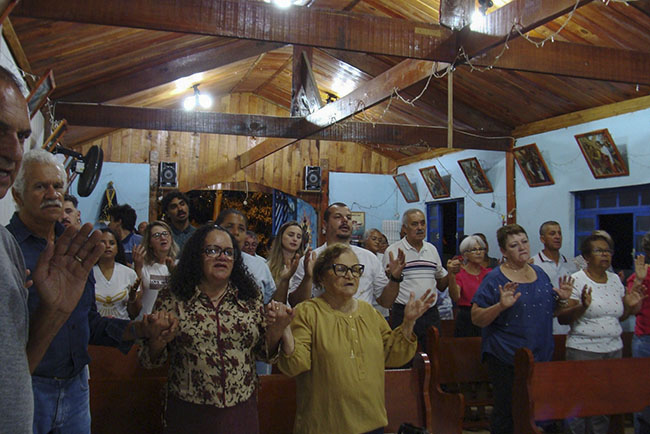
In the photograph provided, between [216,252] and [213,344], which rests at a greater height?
[216,252]

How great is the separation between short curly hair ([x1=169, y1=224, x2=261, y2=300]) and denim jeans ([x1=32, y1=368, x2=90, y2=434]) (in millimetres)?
494

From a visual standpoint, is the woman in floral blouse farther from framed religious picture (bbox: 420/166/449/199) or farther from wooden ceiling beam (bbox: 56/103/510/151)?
framed religious picture (bbox: 420/166/449/199)

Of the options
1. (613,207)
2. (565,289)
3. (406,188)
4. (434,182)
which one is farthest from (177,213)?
(406,188)

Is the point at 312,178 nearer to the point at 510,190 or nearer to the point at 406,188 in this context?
the point at 406,188

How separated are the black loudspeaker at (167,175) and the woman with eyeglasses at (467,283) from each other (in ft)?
24.2

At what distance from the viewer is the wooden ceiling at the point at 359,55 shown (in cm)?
336

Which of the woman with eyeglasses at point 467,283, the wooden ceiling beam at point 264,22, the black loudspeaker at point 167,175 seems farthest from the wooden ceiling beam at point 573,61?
the black loudspeaker at point 167,175

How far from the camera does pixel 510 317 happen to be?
11.3 feet

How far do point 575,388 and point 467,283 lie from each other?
5.96 ft

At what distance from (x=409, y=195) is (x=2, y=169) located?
11.3 meters

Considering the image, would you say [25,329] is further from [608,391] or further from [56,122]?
[56,122]

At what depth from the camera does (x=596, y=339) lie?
3.83 meters

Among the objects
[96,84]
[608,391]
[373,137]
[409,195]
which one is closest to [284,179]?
[409,195]

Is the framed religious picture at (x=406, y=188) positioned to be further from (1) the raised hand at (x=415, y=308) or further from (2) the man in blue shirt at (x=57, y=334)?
(2) the man in blue shirt at (x=57, y=334)
